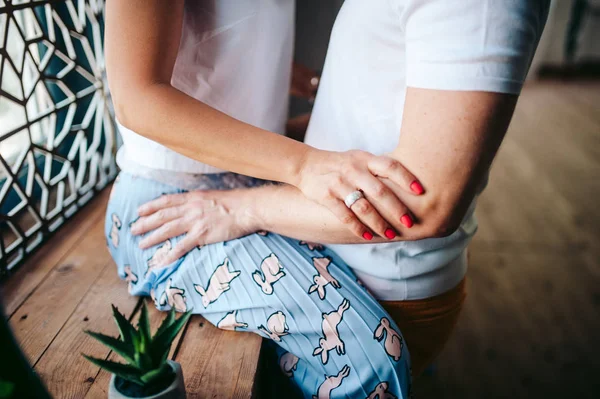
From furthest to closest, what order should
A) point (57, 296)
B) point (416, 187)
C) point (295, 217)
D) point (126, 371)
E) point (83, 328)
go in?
point (57, 296), point (83, 328), point (295, 217), point (416, 187), point (126, 371)

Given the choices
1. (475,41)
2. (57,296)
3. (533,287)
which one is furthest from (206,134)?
(533,287)

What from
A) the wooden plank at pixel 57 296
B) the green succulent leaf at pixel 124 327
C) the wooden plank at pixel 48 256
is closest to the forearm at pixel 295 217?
the green succulent leaf at pixel 124 327

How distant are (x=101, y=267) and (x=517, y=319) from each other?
175cm

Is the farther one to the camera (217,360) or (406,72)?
(217,360)

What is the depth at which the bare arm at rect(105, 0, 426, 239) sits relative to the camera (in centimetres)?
74

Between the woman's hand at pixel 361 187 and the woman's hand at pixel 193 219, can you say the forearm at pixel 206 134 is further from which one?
the woman's hand at pixel 193 219

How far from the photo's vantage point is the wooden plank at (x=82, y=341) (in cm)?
84

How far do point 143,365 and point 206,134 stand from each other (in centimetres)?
36

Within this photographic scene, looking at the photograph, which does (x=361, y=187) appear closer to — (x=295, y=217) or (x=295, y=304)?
(x=295, y=217)

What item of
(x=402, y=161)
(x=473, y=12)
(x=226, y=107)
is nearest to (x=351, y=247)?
(x=402, y=161)

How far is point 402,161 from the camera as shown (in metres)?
0.75

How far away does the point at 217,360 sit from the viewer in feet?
2.95

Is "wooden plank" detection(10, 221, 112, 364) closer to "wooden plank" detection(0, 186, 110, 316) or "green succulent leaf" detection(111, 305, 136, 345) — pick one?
"wooden plank" detection(0, 186, 110, 316)

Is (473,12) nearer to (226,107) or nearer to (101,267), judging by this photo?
(226,107)
